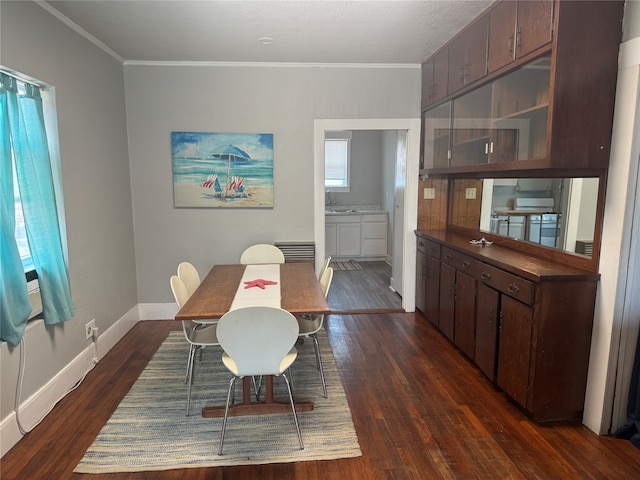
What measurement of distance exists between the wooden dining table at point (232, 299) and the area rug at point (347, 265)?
3.60 m

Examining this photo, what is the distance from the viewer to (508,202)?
10.5 feet

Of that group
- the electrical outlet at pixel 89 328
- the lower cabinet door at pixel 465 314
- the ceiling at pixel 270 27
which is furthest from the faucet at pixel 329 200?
the electrical outlet at pixel 89 328

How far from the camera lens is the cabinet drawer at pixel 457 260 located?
3145 mm

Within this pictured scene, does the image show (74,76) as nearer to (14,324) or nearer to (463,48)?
(14,324)

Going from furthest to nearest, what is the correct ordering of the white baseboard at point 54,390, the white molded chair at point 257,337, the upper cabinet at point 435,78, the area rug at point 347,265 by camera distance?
1. the area rug at point 347,265
2. the upper cabinet at point 435,78
3. the white baseboard at point 54,390
4. the white molded chair at point 257,337

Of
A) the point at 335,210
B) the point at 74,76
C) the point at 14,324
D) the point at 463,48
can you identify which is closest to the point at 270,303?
the point at 14,324

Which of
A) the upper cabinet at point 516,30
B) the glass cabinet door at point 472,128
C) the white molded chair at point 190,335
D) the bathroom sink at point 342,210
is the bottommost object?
the white molded chair at point 190,335

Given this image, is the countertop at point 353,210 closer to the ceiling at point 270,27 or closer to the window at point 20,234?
the ceiling at point 270,27

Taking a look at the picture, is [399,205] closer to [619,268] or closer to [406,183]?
[406,183]

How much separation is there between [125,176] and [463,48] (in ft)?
10.6

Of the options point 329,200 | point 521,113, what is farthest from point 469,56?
point 329,200

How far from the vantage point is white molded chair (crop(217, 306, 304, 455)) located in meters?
2.02

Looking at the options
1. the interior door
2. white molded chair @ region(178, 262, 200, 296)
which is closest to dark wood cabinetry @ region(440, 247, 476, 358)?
the interior door

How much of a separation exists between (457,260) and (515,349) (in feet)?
3.12
